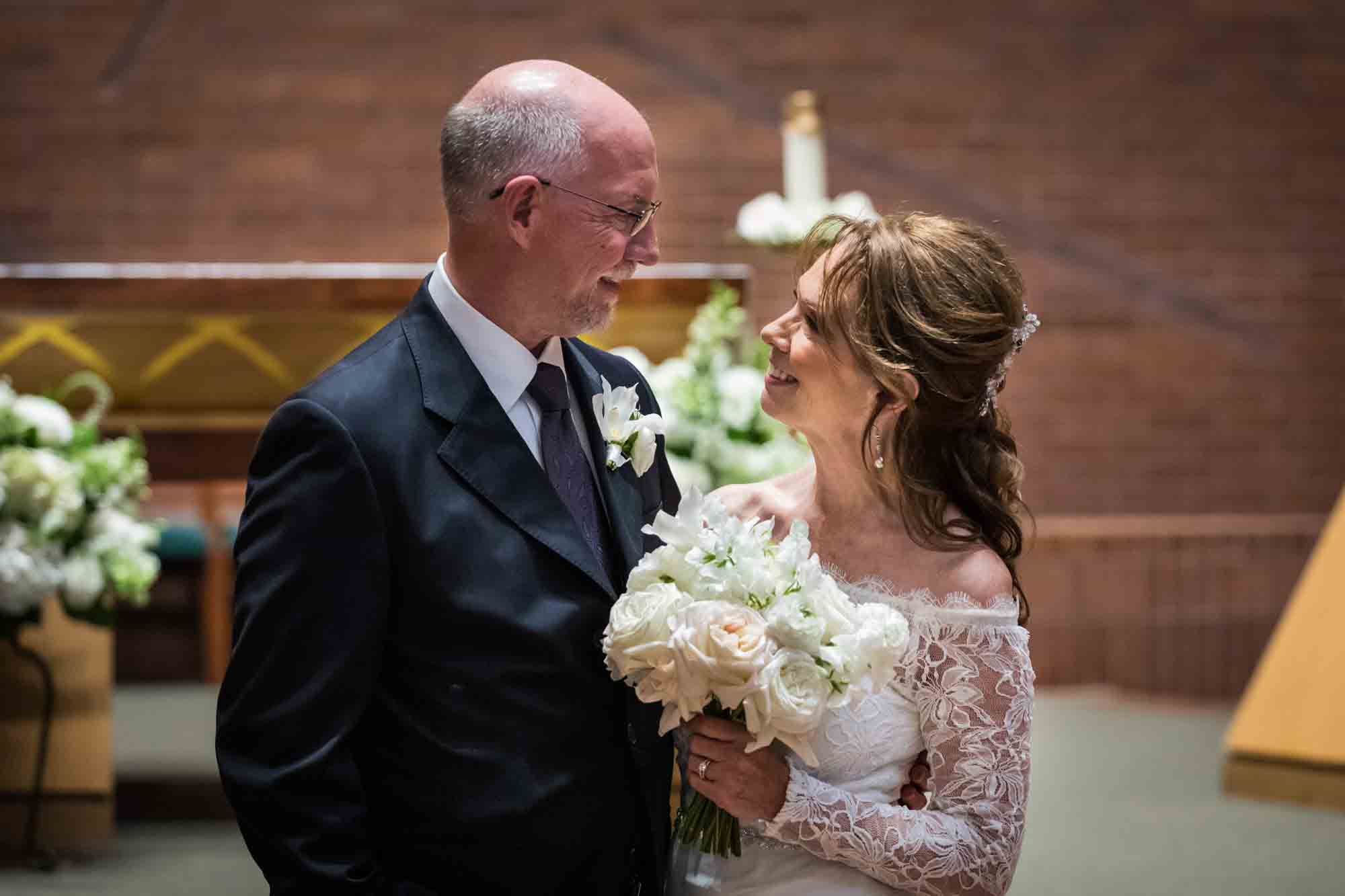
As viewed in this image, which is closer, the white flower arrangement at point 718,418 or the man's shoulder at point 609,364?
the man's shoulder at point 609,364

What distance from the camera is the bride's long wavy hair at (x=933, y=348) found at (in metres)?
2.21

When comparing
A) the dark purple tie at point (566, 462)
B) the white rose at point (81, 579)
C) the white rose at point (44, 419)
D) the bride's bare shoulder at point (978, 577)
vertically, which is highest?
the dark purple tie at point (566, 462)

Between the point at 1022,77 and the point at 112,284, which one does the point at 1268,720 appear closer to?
the point at 1022,77

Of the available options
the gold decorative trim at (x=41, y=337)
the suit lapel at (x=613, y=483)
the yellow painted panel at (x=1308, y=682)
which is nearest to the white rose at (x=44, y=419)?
the gold decorative trim at (x=41, y=337)

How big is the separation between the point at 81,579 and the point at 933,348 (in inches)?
101

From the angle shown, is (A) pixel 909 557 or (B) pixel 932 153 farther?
(B) pixel 932 153

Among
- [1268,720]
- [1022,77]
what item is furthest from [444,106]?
[1268,720]

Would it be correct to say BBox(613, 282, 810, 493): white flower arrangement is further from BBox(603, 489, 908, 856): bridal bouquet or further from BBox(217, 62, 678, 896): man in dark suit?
BBox(603, 489, 908, 856): bridal bouquet

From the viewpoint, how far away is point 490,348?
200cm

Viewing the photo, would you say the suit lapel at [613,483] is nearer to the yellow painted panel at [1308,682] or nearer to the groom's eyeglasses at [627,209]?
the groom's eyeglasses at [627,209]

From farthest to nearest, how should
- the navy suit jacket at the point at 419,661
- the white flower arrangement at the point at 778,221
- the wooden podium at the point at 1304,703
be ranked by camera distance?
the wooden podium at the point at 1304,703 → the white flower arrangement at the point at 778,221 → the navy suit jacket at the point at 419,661

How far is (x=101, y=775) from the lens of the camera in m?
4.31

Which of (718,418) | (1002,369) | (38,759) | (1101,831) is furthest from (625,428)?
(1101,831)

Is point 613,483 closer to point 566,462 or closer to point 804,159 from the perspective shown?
point 566,462
